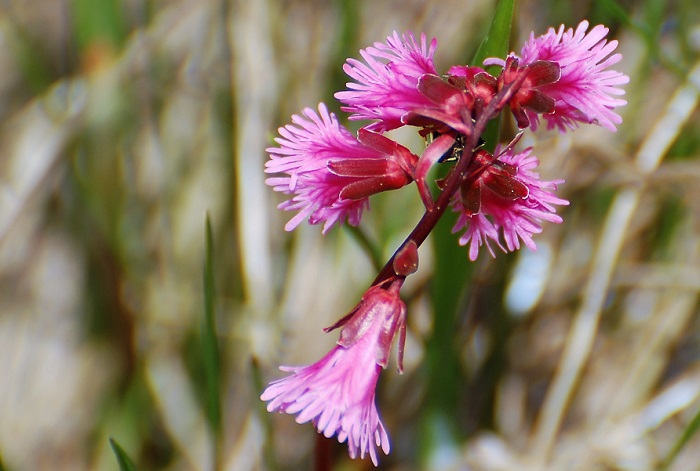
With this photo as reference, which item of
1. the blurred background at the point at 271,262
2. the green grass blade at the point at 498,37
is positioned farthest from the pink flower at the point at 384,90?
the blurred background at the point at 271,262

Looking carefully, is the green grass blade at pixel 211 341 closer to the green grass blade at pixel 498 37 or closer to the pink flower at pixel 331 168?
the pink flower at pixel 331 168

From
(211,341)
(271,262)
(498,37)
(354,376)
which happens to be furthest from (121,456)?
(271,262)

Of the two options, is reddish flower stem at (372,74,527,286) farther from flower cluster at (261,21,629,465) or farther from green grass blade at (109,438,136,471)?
green grass blade at (109,438,136,471)

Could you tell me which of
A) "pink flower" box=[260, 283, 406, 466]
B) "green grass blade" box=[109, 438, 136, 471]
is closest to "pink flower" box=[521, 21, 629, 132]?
"pink flower" box=[260, 283, 406, 466]

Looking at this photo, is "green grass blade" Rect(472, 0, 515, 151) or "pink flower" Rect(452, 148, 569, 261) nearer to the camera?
"pink flower" Rect(452, 148, 569, 261)

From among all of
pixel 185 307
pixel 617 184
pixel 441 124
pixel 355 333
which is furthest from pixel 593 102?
pixel 185 307

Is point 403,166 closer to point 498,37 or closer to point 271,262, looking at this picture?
point 498,37

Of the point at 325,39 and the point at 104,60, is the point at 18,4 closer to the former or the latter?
the point at 104,60
